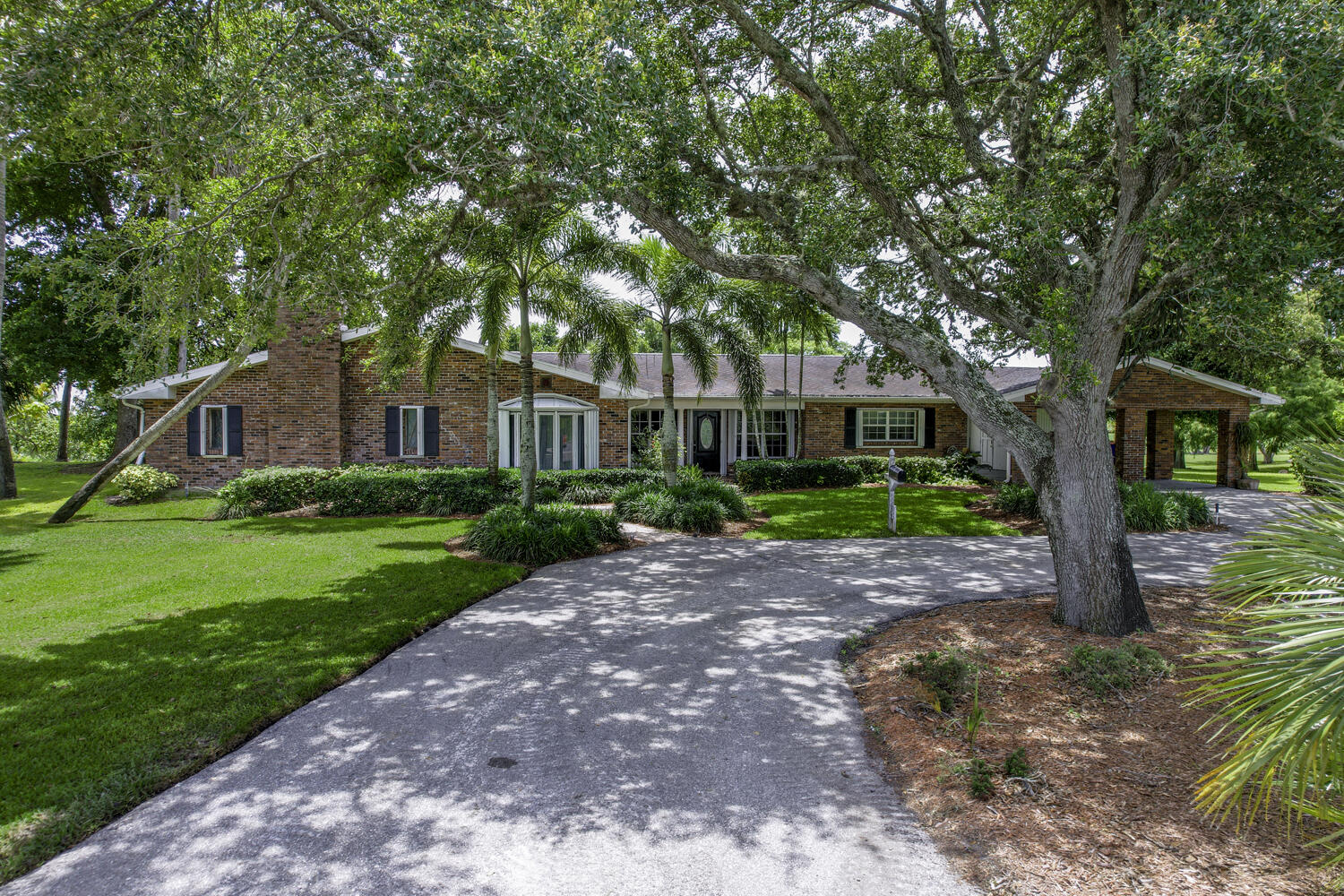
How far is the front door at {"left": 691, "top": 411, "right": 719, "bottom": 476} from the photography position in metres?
24.0

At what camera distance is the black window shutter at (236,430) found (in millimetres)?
19141

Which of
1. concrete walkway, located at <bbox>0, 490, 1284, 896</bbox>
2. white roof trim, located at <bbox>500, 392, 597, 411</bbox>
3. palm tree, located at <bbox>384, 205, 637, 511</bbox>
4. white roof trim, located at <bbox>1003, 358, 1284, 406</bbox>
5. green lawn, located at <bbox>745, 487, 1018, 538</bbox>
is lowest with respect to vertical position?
concrete walkway, located at <bbox>0, 490, 1284, 896</bbox>

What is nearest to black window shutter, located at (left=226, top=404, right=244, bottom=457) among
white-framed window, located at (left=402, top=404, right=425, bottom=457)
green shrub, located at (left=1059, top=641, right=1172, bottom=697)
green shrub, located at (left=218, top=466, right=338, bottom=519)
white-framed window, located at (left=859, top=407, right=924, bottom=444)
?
green shrub, located at (left=218, top=466, right=338, bottom=519)

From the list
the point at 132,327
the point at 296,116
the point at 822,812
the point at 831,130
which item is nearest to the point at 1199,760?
the point at 822,812

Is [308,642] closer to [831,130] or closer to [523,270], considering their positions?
[831,130]

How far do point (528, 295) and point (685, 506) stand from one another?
17.7ft

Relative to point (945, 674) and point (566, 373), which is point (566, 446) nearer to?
point (566, 373)

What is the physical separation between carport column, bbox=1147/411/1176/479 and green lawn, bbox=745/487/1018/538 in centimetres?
775

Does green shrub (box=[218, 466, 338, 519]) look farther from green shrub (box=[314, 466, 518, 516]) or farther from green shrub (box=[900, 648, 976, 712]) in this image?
green shrub (box=[900, 648, 976, 712])

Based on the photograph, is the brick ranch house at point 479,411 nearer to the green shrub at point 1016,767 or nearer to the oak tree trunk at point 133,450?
the oak tree trunk at point 133,450

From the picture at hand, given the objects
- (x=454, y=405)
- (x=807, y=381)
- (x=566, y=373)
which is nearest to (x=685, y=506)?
(x=566, y=373)

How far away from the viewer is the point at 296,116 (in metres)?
8.35

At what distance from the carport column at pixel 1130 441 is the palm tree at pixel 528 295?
15595 millimetres

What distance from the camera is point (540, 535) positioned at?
441 inches
